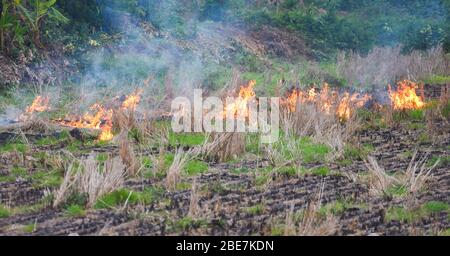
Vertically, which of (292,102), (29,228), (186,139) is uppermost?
(292,102)

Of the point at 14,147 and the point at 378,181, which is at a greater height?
the point at 14,147

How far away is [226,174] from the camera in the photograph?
26.5ft

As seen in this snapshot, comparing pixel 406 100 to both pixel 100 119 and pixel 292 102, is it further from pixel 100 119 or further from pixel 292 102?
pixel 100 119

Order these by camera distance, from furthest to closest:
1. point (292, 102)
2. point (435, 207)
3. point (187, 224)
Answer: point (292, 102) < point (435, 207) < point (187, 224)

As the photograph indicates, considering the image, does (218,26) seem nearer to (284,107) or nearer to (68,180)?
(284,107)

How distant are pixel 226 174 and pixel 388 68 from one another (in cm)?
920

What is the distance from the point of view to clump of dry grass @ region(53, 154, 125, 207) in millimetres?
6629

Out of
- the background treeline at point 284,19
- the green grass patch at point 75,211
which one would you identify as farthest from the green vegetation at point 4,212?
the background treeline at point 284,19

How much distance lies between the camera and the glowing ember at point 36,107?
9953mm

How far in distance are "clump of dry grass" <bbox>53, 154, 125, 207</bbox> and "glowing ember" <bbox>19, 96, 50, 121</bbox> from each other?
127 inches

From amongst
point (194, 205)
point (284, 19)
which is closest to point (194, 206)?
point (194, 205)

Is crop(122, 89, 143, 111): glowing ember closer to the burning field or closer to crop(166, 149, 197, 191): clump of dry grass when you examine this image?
the burning field

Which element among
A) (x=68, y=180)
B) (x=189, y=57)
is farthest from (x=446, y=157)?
(x=189, y=57)

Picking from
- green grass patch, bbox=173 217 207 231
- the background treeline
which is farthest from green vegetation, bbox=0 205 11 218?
the background treeline
